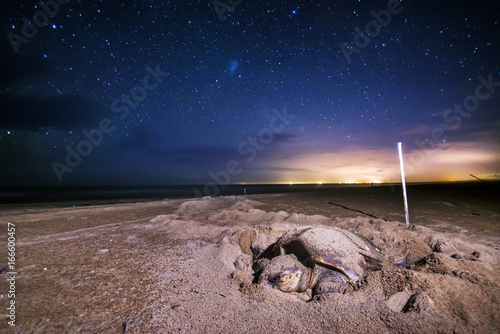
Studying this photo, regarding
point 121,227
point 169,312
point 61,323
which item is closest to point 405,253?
point 169,312

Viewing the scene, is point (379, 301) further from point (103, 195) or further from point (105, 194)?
point (105, 194)

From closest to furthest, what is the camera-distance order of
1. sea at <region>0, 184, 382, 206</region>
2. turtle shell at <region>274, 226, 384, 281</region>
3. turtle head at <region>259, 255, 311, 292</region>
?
turtle head at <region>259, 255, 311, 292</region> → turtle shell at <region>274, 226, 384, 281</region> → sea at <region>0, 184, 382, 206</region>

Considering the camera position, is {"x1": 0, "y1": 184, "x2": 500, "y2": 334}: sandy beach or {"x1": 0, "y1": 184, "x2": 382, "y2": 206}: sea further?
{"x1": 0, "y1": 184, "x2": 382, "y2": 206}: sea

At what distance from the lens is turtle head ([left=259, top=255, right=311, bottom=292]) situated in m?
2.73

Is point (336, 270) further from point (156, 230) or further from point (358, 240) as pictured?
point (156, 230)

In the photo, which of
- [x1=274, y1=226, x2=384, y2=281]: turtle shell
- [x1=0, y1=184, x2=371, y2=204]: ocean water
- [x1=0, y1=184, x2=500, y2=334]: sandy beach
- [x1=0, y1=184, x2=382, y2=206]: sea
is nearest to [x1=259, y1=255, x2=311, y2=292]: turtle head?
[x1=0, y1=184, x2=500, y2=334]: sandy beach

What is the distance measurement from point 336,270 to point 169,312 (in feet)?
7.09

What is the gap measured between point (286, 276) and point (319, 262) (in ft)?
1.78

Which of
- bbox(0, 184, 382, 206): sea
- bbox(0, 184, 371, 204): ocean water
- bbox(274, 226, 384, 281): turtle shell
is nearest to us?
bbox(274, 226, 384, 281): turtle shell

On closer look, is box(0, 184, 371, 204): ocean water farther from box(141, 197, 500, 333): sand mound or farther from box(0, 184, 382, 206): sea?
box(141, 197, 500, 333): sand mound

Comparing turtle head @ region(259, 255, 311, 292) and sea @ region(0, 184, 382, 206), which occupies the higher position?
sea @ region(0, 184, 382, 206)

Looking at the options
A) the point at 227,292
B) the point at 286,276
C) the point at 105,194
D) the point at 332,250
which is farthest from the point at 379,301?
the point at 105,194

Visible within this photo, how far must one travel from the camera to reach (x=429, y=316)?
2031 millimetres

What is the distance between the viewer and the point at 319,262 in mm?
2947
